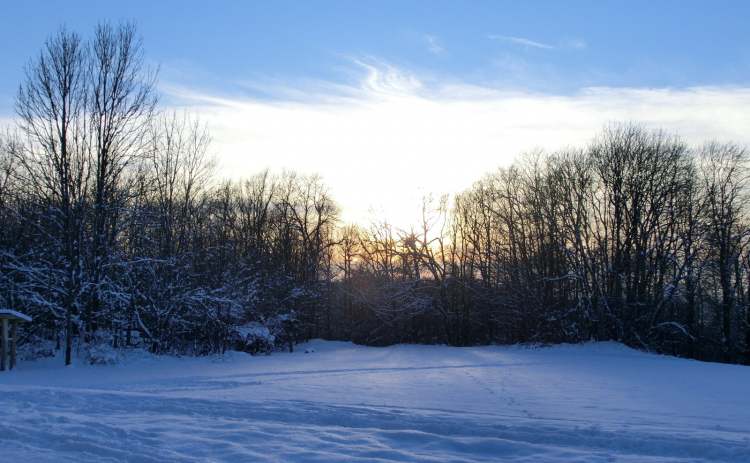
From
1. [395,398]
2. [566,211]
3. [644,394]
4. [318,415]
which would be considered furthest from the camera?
[566,211]

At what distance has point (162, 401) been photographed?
413 inches

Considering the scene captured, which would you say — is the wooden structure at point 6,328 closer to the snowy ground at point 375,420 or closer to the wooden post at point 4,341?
the wooden post at point 4,341

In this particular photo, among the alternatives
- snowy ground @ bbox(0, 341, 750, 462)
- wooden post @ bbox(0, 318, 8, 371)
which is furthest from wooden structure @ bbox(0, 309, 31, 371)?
snowy ground @ bbox(0, 341, 750, 462)

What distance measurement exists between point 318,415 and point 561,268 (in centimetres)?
2989

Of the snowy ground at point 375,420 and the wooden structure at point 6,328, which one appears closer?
the snowy ground at point 375,420

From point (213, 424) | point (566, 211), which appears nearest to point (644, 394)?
point (213, 424)

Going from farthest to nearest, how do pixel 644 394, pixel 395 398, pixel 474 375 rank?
pixel 474 375 < pixel 644 394 < pixel 395 398

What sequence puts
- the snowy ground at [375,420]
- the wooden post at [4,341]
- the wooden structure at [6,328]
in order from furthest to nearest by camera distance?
1. the wooden post at [4,341]
2. the wooden structure at [6,328]
3. the snowy ground at [375,420]

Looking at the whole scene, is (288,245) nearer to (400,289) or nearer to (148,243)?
(400,289)

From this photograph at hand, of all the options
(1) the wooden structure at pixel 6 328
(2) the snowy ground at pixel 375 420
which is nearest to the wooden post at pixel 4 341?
(1) the wooden structure at pixel 6 328

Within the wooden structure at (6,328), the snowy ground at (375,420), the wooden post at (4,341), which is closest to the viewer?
the snowy ground at (375,420)

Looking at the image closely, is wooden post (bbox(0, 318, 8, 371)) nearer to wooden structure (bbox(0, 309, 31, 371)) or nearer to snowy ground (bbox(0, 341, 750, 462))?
wooden structure (bbox(0, 309, 31, 371))

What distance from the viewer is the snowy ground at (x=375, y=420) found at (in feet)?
23.2

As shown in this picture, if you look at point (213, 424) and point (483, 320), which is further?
point (483, 320)
